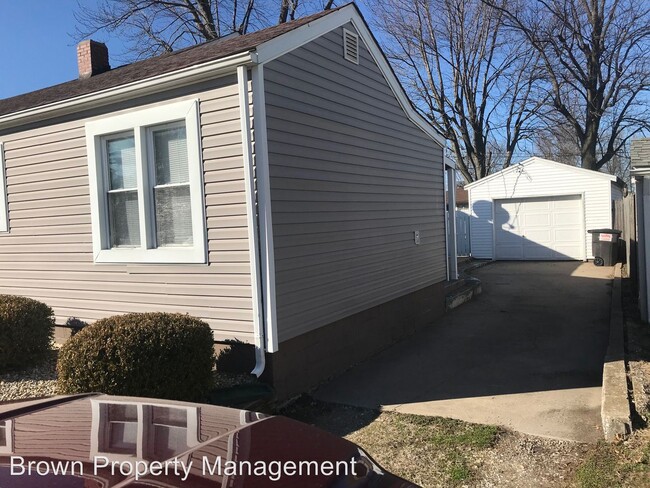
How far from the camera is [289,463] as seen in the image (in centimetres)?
213

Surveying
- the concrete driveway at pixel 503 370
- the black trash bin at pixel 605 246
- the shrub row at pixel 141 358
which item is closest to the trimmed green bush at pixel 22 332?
the shrub row at pixel 141 358

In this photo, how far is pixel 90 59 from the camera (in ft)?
31.9

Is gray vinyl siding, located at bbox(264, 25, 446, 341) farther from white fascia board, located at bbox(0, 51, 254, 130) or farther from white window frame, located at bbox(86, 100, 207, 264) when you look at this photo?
white window frame, located at bbox(86, 100, 207, 264)

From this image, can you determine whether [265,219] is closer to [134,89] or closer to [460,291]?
[134,89]

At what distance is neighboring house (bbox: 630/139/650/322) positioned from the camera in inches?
304

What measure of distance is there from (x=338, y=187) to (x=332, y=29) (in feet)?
6.92

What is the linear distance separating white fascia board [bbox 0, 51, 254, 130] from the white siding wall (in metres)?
16.5

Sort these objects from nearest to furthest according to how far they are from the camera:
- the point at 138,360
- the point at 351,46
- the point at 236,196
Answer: the point at 138,360 < the point at 236,196 < the point at 351,46

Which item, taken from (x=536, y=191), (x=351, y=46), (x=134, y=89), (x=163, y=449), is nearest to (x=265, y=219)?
(x=134, y=89)

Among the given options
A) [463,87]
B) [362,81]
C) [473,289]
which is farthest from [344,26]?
[463,87]

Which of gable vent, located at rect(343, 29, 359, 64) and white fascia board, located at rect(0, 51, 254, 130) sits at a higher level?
gable vent, located at rect(343, 29, 359, 64)

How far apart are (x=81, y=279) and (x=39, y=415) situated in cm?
515

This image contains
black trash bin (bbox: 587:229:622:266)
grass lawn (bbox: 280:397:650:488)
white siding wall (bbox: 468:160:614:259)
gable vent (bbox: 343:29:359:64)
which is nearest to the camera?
grass lawn (bbox: 280:397:650:488)

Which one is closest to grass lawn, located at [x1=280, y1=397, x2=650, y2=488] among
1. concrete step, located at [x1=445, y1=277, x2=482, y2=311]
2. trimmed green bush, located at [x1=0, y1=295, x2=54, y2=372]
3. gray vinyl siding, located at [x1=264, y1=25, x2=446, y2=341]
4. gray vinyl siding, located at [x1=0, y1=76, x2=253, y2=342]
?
gray vinyl siding, located at [x1=264, y1=25, x2=446, y2=341]
